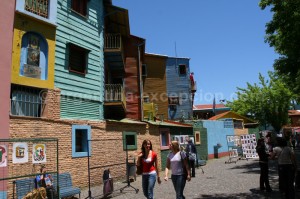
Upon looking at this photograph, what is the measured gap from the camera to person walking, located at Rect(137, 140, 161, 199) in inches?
285

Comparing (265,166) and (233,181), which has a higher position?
(265,166)

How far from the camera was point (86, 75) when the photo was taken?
14.6 metres

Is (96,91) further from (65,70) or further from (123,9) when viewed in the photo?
(123,9)

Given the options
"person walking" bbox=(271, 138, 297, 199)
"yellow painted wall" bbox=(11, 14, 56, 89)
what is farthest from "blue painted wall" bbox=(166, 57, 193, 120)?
"person walking" bbox=(271, 138, 297, 199)

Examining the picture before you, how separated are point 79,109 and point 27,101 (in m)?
2.75

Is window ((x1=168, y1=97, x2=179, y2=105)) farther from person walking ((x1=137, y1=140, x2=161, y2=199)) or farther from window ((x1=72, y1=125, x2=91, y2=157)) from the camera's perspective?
person walking ((x1=137, y1=140, x2=161, y2=199))

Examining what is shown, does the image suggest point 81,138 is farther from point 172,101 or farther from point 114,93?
point 172,101

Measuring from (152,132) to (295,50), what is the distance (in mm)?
9356

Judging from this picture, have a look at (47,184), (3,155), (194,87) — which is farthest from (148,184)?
(194,87)

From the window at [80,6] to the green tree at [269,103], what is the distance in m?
33.3

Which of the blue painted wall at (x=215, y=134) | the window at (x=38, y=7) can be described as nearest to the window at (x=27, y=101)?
the window at (x=38, y=7)

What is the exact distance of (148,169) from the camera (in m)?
7.30

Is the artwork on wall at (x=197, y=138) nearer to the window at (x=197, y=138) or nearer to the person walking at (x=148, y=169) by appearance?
the window at (x=197, y=138)

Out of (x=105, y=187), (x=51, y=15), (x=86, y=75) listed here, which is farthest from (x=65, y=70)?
(x=105, y=187)
